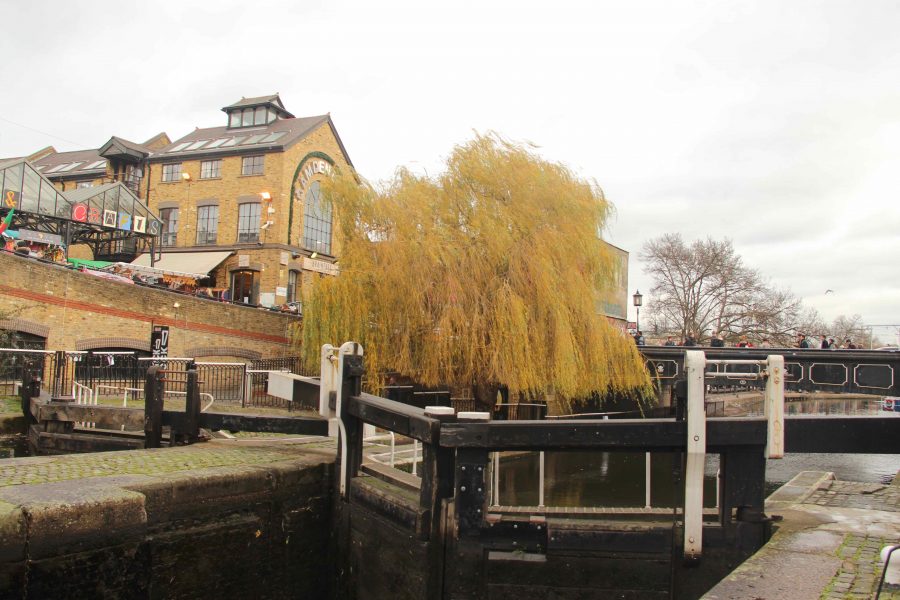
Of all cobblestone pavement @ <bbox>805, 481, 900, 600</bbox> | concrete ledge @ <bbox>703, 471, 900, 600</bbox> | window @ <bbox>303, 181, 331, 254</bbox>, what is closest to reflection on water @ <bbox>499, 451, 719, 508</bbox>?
cobblestone pavement @ <bbox>805, 481, 900, 600</bbox>

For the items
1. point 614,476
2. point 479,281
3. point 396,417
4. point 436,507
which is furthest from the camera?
point 614,476

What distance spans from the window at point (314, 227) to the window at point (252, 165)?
2482mm

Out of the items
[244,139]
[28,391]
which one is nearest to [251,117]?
[244,139]

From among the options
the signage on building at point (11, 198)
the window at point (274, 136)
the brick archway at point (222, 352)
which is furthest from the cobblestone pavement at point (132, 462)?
the window at point (274, 136)

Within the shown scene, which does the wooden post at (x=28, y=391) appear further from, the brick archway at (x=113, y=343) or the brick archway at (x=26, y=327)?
the brick archway at (x=113, y=343)

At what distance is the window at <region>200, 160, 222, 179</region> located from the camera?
1200 inches

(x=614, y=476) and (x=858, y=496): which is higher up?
(x=858, y=496)

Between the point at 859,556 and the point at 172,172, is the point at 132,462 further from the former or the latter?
the point at 172,172

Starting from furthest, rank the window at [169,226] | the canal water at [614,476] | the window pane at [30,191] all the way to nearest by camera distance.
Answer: the window at [169,226], the window pane at [30,191], the canal water at [614,476]

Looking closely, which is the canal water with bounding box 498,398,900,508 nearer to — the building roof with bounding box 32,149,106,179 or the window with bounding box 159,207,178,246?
the window with bounding box 159,207,178,246

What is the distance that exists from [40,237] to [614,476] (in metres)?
21.0

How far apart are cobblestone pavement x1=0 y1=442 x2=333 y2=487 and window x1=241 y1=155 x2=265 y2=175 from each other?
82.5 feet

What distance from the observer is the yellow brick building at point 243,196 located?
29234 mm

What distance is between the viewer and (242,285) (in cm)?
2995
